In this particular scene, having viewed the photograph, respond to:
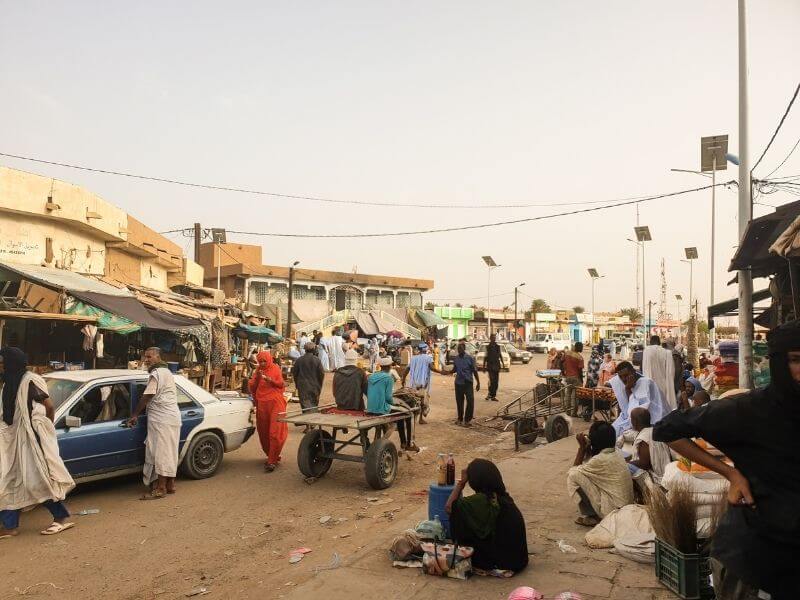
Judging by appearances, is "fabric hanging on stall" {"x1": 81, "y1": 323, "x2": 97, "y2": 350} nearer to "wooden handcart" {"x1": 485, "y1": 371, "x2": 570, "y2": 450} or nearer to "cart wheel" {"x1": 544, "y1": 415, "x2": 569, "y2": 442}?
"wooden handcart" {"x1": 485, "y1": 371, "x2": 570, "y2": 450}

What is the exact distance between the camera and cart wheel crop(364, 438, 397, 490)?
25.9ft

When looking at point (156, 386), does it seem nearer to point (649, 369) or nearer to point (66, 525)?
point (66, 525)

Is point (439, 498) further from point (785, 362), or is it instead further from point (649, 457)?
point (785, 362)

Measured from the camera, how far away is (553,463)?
891 centimetres

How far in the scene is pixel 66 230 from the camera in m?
15.9

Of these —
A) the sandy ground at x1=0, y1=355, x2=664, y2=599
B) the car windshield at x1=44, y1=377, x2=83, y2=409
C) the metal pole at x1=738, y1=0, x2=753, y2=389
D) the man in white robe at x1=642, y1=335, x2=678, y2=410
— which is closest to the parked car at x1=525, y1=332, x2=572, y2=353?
the metal pole at x1=738, y1=0, x2=753, y2=389

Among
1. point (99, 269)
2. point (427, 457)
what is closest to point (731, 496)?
point (427, 457)

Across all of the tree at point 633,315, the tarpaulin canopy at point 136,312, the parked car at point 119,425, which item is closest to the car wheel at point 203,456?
the parked car at point 119,425

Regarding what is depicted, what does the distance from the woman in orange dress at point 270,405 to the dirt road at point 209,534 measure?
34cm

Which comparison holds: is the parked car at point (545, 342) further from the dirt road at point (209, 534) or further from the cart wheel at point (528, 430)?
the dirt road at point (209, 534)

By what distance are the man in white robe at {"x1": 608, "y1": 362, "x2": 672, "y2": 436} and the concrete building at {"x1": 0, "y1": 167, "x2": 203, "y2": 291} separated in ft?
42.9

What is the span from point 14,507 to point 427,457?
6.13 m

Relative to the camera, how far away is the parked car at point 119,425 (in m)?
6.84

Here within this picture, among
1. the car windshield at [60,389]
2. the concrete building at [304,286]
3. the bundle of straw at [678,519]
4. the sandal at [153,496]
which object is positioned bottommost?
the sandal at [153,496]
